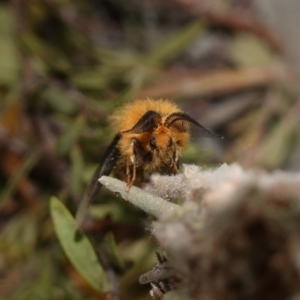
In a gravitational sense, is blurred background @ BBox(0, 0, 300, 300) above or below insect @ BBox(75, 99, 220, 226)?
above

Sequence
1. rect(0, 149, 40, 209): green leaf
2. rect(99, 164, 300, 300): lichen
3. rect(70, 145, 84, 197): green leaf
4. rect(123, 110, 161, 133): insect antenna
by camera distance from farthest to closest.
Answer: rect(0, 149, 40, 209): green leaf
rect(70, 145, 84, 197): green leaf
rect(123, 110, 161, 133): insect antenna
rect(99, 164, 300, 300): lichen

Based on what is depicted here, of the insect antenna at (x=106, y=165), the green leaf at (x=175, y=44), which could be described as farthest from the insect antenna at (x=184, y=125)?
the green leaf at (x=175, y=44)

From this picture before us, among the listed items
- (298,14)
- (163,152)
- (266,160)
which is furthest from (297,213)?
(298,14)

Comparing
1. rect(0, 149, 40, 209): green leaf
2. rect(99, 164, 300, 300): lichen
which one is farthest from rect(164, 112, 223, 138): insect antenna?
rect(0, 149, 40, 209): green leaf

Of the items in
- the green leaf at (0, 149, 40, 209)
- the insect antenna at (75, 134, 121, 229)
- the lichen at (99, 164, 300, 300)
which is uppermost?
the green leaf at (0, 149, 40, 209)

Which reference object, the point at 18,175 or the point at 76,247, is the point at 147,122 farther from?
the point at 18,175

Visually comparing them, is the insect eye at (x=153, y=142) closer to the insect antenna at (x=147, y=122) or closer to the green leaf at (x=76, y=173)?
the insect antenna at (x=147, y=122)

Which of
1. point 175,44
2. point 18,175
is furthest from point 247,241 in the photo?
point 175,44

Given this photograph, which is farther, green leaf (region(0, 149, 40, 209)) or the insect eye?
green leaf (region(0, 149, 40, 209))

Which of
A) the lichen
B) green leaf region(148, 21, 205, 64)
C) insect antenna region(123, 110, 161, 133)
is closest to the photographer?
the lichen

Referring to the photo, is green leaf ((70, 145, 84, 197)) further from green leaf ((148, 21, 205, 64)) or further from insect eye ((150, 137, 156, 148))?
green leaf ((148, 21, 205, 64))
